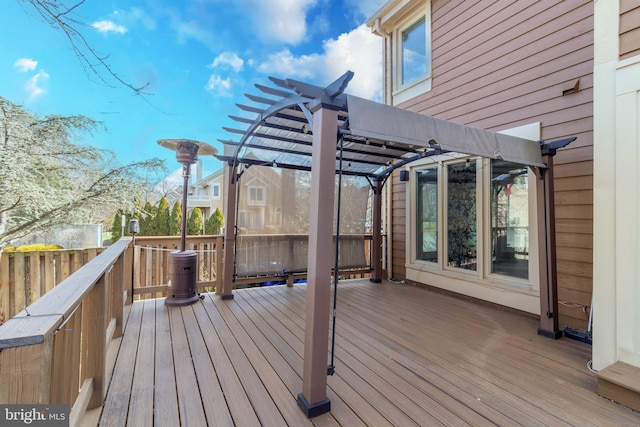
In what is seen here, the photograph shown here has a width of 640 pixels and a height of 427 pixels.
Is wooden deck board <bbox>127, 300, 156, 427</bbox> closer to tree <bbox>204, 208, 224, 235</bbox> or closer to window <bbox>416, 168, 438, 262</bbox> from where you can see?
window <bbox>416, 168, 438, 262</bbox>

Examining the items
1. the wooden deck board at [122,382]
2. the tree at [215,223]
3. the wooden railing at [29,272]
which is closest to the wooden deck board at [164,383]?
the wooden deck board at [122,382]

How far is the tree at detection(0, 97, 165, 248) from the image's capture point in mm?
5613

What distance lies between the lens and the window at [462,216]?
14.3ft

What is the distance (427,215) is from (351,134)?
3.58 meters

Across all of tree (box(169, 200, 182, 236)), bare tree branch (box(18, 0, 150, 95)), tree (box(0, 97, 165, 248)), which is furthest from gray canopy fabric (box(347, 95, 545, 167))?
tree (box(169, 200, 182, 236))

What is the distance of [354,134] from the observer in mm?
1864

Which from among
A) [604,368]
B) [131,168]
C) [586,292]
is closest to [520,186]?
[586,292]

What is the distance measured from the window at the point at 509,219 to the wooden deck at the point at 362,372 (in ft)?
2.12

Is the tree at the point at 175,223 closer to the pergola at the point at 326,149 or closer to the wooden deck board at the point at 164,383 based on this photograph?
the pergola at the point at 326,149

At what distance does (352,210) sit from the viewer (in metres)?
5.39

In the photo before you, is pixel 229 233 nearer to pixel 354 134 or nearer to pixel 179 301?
pixel 179 301

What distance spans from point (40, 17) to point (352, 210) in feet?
14.4

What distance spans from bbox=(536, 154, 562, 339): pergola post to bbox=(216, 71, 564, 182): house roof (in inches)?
6.7

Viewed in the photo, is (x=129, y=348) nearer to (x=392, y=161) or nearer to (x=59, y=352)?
(x=59, y=352)
